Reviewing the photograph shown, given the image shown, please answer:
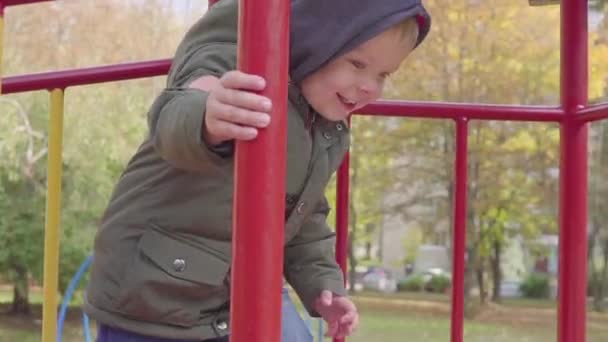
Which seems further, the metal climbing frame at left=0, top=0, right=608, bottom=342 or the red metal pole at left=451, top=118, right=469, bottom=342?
the red metal pole at left=451, top=118, right=469, bottom=342

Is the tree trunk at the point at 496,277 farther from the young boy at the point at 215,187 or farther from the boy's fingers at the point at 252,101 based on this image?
the boy's fingers at the point at 252,101

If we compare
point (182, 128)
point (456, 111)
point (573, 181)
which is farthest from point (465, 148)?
point (182, 128)

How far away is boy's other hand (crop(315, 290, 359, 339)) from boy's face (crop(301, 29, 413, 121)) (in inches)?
12.0

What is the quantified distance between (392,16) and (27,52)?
24.2 ft

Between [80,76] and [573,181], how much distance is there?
0.83 metres

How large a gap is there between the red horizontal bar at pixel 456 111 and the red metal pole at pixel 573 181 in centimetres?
5

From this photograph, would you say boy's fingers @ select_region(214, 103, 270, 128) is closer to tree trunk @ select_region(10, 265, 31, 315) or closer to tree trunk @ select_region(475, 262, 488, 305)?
tree trunk @ select_region(10, 265, 31, 315)

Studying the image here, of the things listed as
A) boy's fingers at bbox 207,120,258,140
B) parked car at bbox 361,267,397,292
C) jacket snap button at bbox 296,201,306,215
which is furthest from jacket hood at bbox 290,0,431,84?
parked car at bbox 361,267,397,292

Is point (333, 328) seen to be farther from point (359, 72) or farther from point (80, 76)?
point (80, 76)

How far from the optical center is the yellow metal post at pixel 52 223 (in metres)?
1.48

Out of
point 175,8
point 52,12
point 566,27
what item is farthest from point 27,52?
point 566,27

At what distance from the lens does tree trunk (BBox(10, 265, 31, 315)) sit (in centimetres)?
804

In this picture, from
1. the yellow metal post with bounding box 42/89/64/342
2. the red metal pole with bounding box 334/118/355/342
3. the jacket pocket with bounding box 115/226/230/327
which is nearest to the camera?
the jacket pocket with bounding box 115/226/230/327

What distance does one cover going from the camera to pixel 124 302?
1120 millimetres
